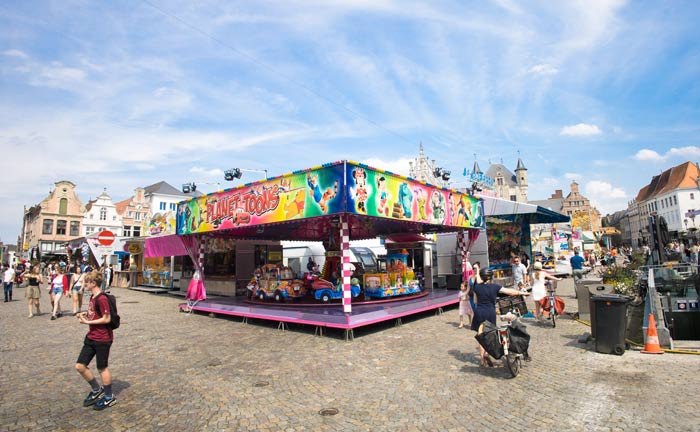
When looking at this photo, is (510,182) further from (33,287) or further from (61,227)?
(33,287)

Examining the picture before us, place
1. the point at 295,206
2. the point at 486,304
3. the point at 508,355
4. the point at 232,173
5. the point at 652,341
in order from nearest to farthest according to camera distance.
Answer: the point at 508,355 → the point at 486,304 → the point at 652,341 → the point at 295,206 → the point at 232,173

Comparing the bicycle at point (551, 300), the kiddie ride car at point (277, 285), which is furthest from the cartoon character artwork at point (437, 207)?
the kiddie ride car at point (277, 285)

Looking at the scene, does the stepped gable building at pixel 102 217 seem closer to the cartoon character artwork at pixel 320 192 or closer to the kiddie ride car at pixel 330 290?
the kiddie ride car at pixel 330 290

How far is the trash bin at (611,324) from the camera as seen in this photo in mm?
7438

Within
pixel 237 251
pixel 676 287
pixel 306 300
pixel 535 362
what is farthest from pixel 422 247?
pixel 535 362

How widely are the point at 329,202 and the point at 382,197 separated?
5.27 feet

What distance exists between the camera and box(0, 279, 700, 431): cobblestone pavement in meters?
4.77

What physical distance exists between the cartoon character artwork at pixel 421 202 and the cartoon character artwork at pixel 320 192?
337 centimetres

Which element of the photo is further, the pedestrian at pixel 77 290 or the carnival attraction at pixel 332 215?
the pedestrian at pixel 77 290

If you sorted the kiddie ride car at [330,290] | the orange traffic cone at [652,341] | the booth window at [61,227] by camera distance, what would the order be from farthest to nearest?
1. the booth window at [61,227]
2. the kiddie ride car at [330,290]
3. the orange traffic cone at [652,341]

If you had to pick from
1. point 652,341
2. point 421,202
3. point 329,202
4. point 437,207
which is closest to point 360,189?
point 329,202

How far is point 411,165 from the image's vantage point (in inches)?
2970

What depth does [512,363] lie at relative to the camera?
6.23 m

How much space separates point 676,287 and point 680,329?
59.6 inches
